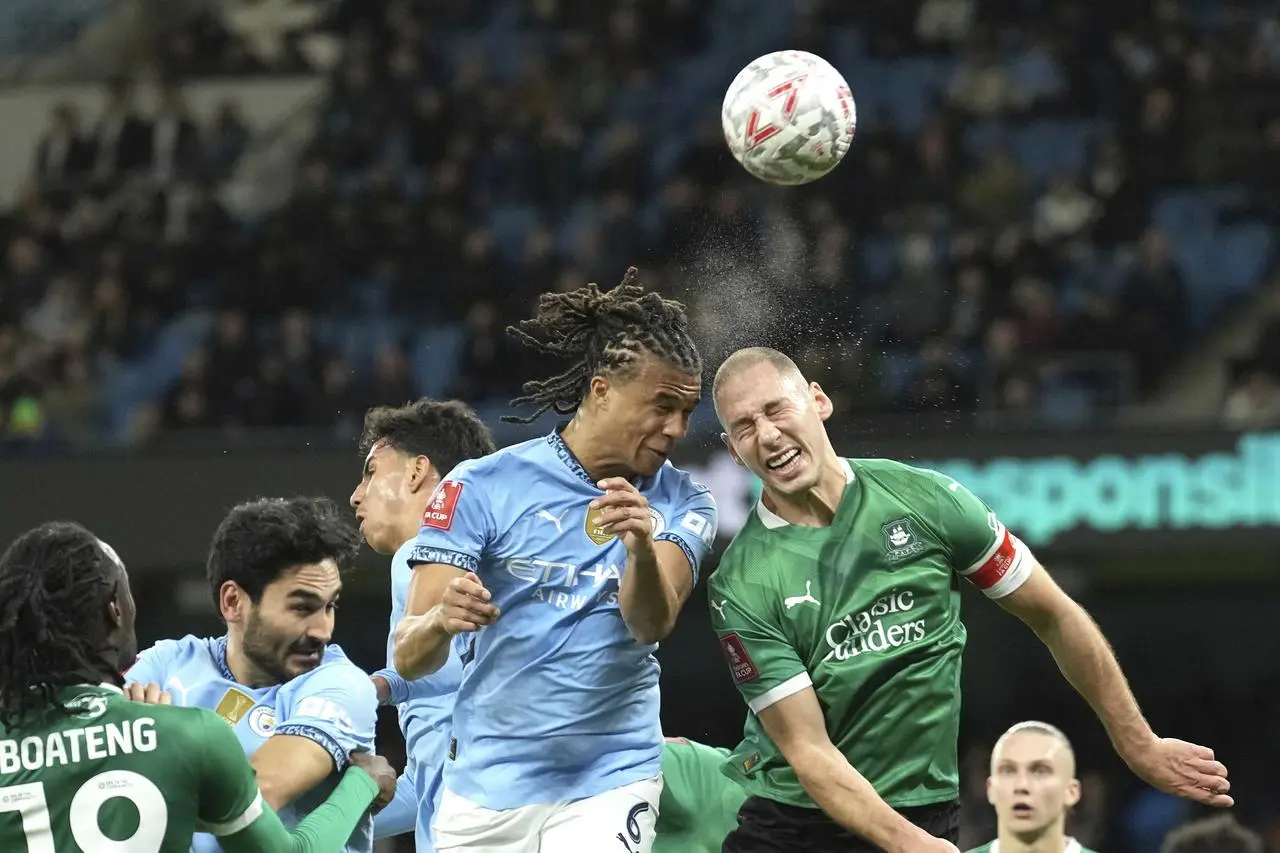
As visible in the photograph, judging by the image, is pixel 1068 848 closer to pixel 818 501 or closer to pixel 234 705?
pixel 818 501

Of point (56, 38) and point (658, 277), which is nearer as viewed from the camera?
point (658, 277)

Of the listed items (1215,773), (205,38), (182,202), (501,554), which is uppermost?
(205,38)

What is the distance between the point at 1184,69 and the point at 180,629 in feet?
Result: 30.0

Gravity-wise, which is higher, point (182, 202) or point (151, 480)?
point (182, 202)

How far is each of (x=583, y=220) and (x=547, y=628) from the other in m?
10.6

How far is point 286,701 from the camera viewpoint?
465 centimetres

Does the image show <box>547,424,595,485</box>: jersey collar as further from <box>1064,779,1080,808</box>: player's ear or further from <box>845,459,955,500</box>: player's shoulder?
<box>1064,779,1080,808</box>: player's ear

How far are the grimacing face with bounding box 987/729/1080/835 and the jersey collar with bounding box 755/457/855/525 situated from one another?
111 inches

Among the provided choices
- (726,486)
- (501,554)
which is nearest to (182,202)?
(726,486)

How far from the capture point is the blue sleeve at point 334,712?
445 cm

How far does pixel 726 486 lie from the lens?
1213 cm

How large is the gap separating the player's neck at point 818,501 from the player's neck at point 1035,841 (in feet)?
9.86

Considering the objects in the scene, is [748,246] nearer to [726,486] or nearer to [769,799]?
[726,486]

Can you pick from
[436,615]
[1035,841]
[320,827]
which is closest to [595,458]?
[436,615]
